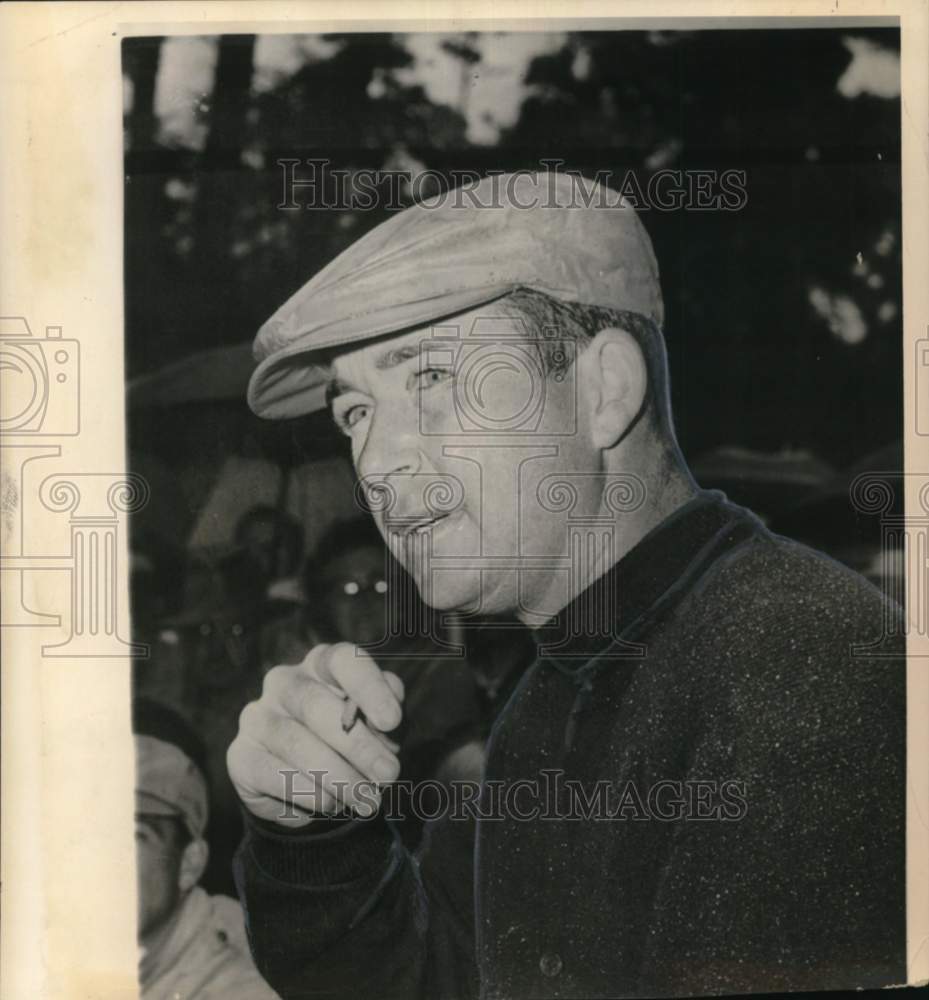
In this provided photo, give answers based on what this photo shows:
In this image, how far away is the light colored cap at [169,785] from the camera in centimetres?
277

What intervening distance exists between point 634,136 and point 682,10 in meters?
0.36

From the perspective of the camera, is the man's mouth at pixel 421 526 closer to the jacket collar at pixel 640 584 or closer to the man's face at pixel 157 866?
the jacket collar at pixel 640 584

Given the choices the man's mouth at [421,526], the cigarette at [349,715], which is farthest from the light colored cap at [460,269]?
the cigarette at [349,715]

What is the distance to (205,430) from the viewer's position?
278cm

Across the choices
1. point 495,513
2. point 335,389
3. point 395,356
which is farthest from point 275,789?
point 395,356

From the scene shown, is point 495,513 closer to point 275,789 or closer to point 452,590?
point 452,590

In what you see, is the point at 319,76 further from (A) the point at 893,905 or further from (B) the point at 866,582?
(A) the point at 893,905

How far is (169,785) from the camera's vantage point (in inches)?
109

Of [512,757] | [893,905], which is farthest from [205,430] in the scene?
[893,905]

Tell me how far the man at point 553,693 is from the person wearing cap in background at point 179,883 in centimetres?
8

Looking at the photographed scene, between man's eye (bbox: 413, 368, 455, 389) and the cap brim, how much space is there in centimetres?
11

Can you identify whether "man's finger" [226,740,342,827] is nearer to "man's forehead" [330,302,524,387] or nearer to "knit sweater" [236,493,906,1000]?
"knit sweater" [236,493,906,1000]

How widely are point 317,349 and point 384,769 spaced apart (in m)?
1.04

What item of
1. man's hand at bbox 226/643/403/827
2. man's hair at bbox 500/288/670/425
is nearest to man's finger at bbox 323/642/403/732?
man's hand at bbox 226/643/403/827
